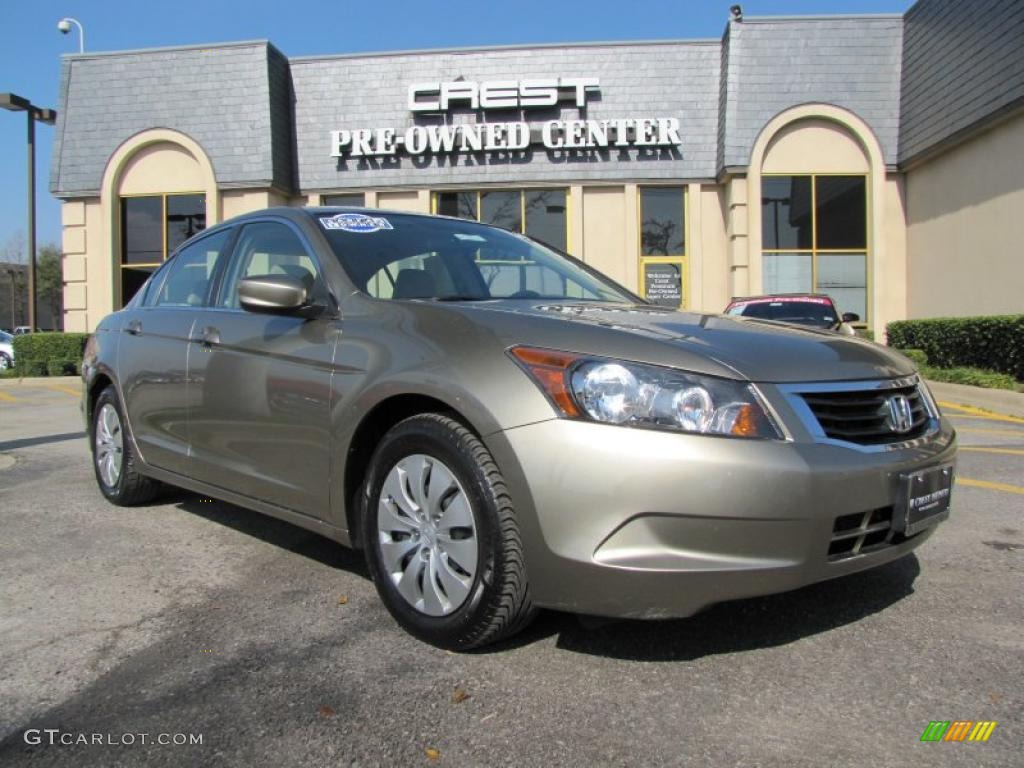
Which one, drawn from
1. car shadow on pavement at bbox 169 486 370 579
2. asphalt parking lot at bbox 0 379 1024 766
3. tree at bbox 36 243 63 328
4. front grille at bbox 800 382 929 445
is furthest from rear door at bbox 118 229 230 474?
tree at bbox 36 243 63 328

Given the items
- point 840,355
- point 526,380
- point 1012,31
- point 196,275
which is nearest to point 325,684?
point 526,380

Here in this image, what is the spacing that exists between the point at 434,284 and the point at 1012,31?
1320 cm

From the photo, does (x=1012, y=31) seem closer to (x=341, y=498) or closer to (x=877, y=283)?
(x=877, y=283)

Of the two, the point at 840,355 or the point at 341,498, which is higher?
the point at 840,355

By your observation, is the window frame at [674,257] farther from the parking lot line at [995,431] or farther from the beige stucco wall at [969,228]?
the parking lot line at [995,431]

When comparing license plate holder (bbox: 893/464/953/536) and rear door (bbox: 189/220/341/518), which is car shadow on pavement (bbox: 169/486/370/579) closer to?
rear door (bbox: 189/220/341/518)

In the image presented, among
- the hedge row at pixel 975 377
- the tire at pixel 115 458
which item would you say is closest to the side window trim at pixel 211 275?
the tire at pixel 115 458

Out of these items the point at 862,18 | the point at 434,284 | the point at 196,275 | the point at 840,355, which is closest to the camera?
the point at 840,355

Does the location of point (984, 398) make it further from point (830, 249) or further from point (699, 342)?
point (699, 342)

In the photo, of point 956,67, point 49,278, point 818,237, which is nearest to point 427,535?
point 956,67

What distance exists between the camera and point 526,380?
2473 mm

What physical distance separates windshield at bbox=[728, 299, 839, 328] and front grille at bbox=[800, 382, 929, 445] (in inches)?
332

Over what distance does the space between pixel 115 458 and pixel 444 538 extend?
3114 mm

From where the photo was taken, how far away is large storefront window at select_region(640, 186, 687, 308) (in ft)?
59.0
